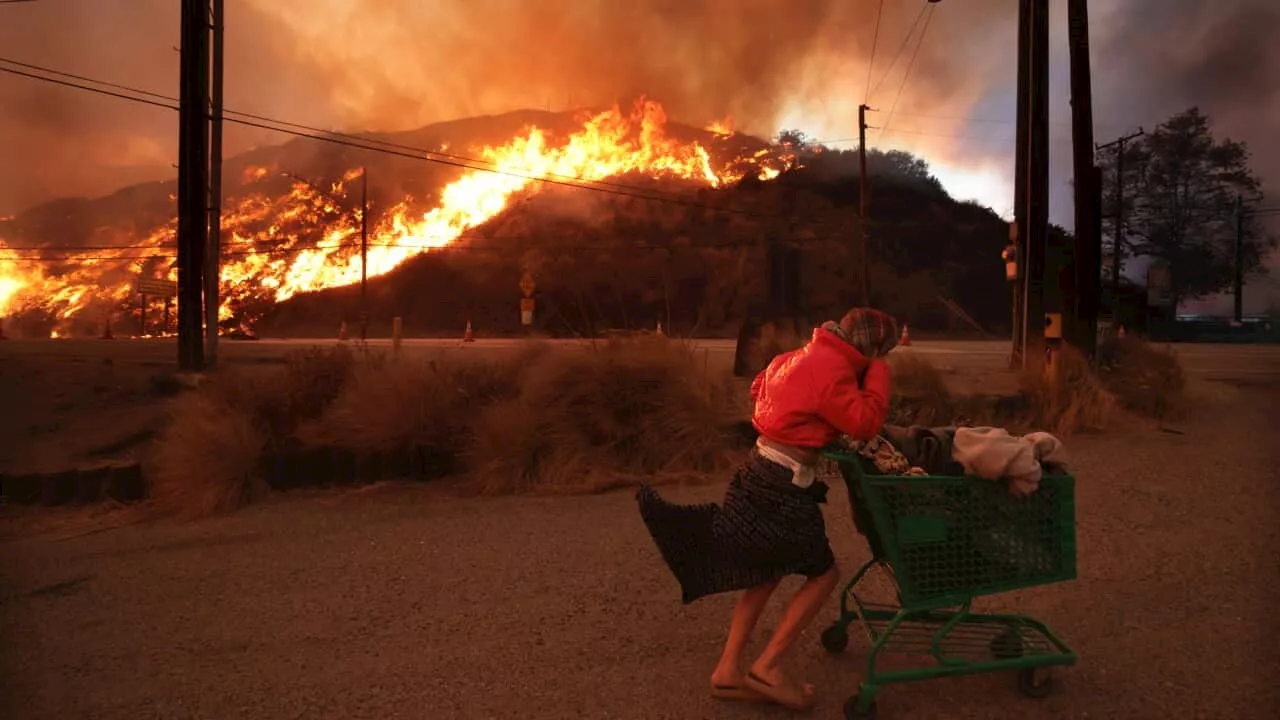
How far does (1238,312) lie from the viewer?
4691 centimetres

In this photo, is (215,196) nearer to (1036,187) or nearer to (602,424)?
(602,424)

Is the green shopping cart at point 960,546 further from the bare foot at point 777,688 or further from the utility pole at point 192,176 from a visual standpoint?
the utility pole at point 192,176

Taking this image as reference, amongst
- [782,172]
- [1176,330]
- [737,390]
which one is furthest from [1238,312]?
[737,390]

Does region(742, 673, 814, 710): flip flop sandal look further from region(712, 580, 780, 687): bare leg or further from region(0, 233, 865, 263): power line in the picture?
region(0, 233, 865, 263): power line

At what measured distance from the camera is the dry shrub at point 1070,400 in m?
9.05

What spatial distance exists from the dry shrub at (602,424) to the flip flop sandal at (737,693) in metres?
3.61

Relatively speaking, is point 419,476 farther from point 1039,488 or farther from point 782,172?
point 782,172

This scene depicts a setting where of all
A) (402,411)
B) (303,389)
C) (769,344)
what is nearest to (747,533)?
(402,411)

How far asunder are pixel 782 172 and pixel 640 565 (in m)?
60.7

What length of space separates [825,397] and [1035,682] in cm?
138

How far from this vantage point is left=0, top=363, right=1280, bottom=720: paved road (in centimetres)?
304

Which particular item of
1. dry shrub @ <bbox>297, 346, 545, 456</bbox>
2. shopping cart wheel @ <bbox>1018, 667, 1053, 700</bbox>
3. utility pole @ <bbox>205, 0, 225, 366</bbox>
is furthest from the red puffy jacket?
utility pole @ <bbox>205, 0, 225, 366</bbox>

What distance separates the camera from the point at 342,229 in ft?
229

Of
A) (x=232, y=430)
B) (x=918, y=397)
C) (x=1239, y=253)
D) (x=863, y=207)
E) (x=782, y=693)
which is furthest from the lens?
(x=1239, y=253)
